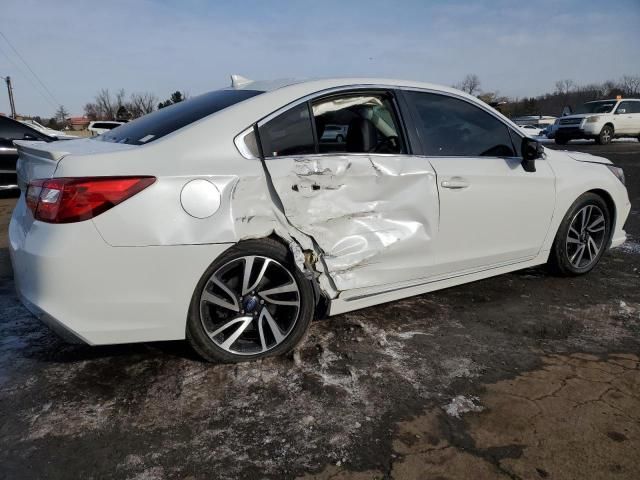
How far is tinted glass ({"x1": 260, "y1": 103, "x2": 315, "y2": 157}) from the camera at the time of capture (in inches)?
112

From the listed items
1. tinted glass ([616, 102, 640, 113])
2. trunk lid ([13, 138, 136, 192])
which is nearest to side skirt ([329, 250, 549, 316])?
trunk lid ([13, 138, 136, 192])

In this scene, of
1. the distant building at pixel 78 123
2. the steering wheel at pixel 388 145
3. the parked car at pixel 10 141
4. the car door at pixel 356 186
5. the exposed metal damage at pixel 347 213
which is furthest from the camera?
the distant building at pixel 78 123

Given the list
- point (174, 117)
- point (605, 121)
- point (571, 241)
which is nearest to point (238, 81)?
point (174, 117)

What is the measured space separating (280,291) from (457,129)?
5.84 ft

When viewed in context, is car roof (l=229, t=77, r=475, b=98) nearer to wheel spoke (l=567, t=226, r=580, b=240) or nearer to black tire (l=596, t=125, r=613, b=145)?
wheel spoke (l=567, t=226, r=580, b=240)

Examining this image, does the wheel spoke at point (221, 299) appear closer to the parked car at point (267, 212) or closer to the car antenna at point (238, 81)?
the parked car at point (267, 212)

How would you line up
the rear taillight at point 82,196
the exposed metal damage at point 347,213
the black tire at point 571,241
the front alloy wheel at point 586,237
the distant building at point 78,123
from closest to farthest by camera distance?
the rear taillight at point 82,196 < the exposed metal damage at point 347,213 < the black tire at point 571,241 < the front alloy wheel at point 586,237 < the distant building at point 78,123

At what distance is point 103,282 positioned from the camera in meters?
2.43

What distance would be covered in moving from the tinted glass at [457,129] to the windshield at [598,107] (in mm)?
19012

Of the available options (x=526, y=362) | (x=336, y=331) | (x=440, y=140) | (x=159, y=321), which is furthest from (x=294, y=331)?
(x=440, y=140)

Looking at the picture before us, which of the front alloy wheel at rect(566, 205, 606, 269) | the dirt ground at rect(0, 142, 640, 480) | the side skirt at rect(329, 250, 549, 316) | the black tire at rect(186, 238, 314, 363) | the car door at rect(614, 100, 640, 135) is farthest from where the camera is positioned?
the car door at rect(614, 100, 640, 135)

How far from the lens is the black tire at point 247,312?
2.67 metres

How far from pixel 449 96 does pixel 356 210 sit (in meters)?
1.27

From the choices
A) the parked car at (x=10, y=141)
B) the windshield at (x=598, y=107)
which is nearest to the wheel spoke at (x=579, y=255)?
the parked car at (x=10, y=141)
